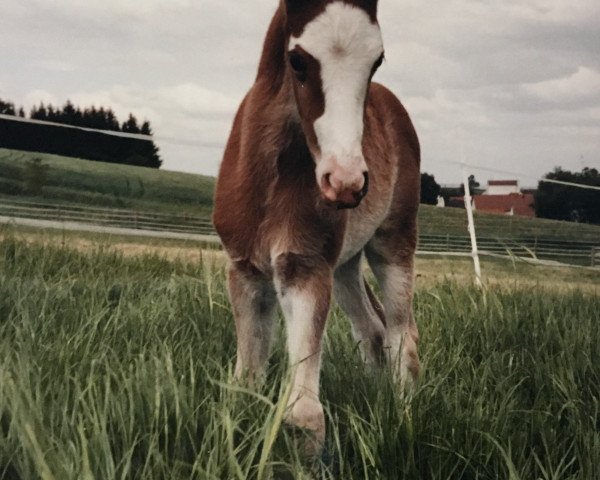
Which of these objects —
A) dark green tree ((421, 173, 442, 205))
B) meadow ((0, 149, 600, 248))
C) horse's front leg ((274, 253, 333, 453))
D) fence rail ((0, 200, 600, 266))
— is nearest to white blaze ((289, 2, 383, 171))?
horse's front leg ((274, 253, 333, 453))

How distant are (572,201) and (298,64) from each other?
31.8ft

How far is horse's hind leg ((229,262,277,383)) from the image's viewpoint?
2645 mm

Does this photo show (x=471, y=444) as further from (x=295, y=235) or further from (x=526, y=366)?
(x=526, y=366)

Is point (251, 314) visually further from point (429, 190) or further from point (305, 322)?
point (429, 190)

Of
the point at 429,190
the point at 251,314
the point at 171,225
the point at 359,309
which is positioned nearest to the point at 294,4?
the point at 251,314

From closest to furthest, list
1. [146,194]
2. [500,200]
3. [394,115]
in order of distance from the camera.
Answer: [394,115], [146,194], [500,200]

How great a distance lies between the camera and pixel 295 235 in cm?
245

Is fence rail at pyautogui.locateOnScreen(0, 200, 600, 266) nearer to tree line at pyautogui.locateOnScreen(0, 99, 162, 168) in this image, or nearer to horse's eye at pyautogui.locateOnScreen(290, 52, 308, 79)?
tree line at pyautogui.locateOnScreen(0, 99, 162, 168)

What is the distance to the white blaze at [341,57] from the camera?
2072mm

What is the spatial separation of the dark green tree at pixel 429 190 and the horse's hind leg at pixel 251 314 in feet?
10.9

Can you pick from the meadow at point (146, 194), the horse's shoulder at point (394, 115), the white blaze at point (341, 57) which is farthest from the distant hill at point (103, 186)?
the white blaze at point (341, 57)

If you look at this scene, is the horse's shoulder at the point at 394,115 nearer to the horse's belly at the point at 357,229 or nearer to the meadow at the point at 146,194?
the horse's belly at the point at 357,229

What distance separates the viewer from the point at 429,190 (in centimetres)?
650

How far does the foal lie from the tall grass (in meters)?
0.19
